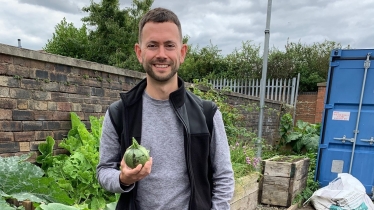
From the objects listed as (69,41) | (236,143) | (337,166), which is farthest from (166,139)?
(69,41)

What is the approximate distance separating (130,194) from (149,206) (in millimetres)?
103

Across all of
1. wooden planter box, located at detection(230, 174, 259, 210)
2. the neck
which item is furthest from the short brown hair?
wooden planter box, located at detection(230, 174, 259, 210)

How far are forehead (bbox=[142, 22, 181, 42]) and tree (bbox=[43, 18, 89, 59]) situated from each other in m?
15.0

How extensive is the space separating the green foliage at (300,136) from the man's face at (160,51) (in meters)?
5.81

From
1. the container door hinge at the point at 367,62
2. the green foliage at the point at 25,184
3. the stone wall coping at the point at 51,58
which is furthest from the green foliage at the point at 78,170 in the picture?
the container door hinge at the point at 367,62

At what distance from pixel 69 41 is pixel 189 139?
667 inches

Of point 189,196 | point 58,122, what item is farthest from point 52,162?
point 189,196

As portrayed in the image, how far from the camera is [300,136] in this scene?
6.63 metres

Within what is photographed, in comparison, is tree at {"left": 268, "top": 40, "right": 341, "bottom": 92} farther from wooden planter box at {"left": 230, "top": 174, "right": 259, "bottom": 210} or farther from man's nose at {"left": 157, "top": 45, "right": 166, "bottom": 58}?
man's nose at {"left": 157, "top": 45, "right": 166, "bottom": 58}

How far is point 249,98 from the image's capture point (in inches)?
283

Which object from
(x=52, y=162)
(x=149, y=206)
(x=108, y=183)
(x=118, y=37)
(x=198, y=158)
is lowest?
(x=52, y=162)

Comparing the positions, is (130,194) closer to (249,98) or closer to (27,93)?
(27,93)

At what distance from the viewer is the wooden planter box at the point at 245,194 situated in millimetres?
3483

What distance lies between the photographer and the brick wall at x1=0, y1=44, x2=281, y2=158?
2.48 meters
